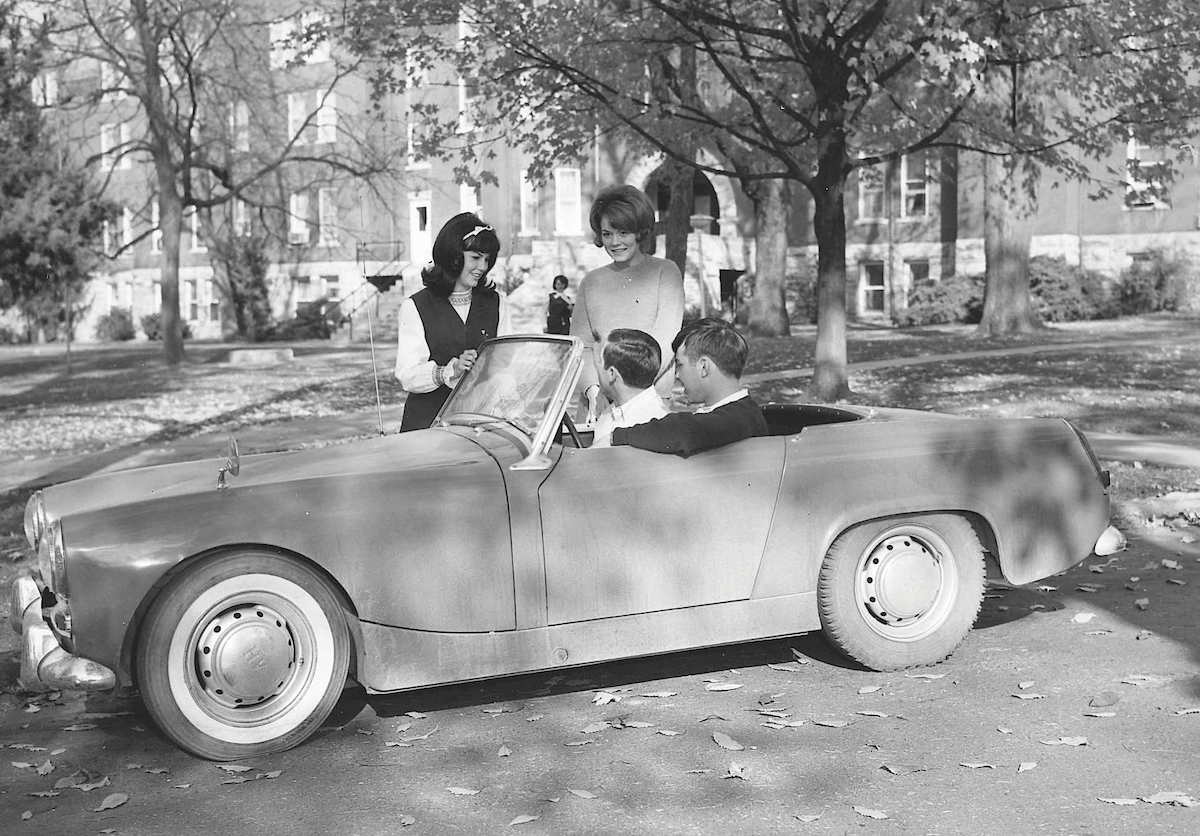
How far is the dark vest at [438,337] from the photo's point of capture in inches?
242

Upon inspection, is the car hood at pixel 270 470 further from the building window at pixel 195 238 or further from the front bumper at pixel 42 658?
the building window at pixel 195 238

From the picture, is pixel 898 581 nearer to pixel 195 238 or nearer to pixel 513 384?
pixel 513 384

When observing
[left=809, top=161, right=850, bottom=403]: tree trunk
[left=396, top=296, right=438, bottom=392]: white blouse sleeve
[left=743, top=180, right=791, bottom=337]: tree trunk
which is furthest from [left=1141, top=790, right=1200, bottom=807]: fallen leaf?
[left=743, top=180, right=791, bottom=337]: tree trunk

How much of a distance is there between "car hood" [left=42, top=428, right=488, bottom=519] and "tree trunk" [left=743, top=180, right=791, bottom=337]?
2523 cm

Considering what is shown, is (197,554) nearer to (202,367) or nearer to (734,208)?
(202,367)

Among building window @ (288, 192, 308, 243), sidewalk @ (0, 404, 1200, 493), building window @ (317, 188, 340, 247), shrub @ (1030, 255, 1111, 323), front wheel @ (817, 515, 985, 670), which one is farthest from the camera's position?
building window @ (288, 192, 308, 243)

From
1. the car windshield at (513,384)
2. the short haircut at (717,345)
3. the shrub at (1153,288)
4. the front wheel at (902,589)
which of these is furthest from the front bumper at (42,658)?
the shrub at (1153,288)

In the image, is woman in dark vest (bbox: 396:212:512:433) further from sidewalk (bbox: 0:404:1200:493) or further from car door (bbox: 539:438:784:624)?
sidewalk (bbox: 0:404:1200:493)

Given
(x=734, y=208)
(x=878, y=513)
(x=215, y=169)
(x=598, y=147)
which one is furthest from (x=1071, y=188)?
(x=878, y=513)

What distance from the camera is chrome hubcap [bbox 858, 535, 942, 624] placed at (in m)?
5.31

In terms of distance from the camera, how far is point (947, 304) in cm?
3400

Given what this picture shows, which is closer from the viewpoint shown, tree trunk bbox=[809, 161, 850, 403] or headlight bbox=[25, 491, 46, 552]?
headlight bbox=[25, 491, 46, 552]

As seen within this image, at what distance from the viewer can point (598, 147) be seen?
1644 inches

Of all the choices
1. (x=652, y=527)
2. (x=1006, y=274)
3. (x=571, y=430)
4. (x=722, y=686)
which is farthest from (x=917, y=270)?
(x=652, y=527)
